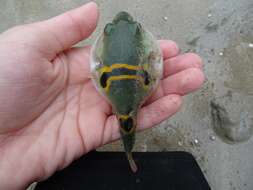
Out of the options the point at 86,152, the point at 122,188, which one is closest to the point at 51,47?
the point at 86,152

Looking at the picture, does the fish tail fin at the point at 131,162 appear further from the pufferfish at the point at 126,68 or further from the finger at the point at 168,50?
the finger at the point at 168,50

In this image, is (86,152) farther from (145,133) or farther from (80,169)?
(145,133)

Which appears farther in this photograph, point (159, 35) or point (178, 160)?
point (159, 35)

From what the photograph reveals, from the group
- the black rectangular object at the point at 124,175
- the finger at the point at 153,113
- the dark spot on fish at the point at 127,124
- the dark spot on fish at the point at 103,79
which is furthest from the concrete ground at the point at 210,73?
the dark spot on fish at the point at 103,79

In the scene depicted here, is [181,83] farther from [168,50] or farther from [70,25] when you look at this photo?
[70,25]

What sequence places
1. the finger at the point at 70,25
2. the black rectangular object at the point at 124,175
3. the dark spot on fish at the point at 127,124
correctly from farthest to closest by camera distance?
the black rectangular object at the point at 124,175 → the finger at the point at 70,25 → the dark spot on fish at the point at 127,124

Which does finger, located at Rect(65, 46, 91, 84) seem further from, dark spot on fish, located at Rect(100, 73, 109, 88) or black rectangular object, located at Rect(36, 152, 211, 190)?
black rectangular object, located at Rect(36, 152, 211, 190)
